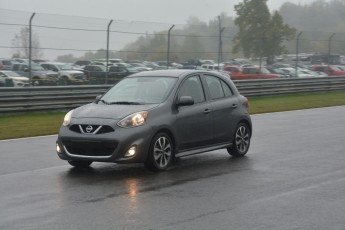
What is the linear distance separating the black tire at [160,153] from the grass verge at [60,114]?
5.63 metres

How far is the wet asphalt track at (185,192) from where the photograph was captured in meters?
7.23

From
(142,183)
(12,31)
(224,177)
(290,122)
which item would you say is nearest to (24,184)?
(142,183)

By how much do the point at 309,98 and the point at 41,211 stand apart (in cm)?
2376

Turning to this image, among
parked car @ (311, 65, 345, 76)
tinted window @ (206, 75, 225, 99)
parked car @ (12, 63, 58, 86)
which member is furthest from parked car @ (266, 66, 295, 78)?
tinted window @ (206, 75, 225, 99)

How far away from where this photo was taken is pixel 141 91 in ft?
36.7

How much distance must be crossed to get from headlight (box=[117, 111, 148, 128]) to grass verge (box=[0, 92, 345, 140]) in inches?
224

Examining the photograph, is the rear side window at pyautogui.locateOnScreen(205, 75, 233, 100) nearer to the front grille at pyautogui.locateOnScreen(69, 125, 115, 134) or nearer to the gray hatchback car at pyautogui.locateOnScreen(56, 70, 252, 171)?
the gray hatchback car at pyautogui.locateOnScreen(56, 70, 252, 171)

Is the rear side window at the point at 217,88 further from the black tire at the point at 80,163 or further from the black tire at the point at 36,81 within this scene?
the black tire at the point at 36,81

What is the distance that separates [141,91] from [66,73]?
14321mm

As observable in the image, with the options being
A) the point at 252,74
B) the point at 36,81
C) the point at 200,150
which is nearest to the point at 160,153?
the point at 200,150

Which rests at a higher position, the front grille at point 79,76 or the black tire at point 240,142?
the front grille at point 79,76

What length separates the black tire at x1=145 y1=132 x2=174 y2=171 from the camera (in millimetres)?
10344

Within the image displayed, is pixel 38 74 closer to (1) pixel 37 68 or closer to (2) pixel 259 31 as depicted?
(1) pixel 37 68

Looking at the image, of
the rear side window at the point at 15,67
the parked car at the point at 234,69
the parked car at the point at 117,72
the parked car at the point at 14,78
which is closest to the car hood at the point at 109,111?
the parked car at the point at 14,78
